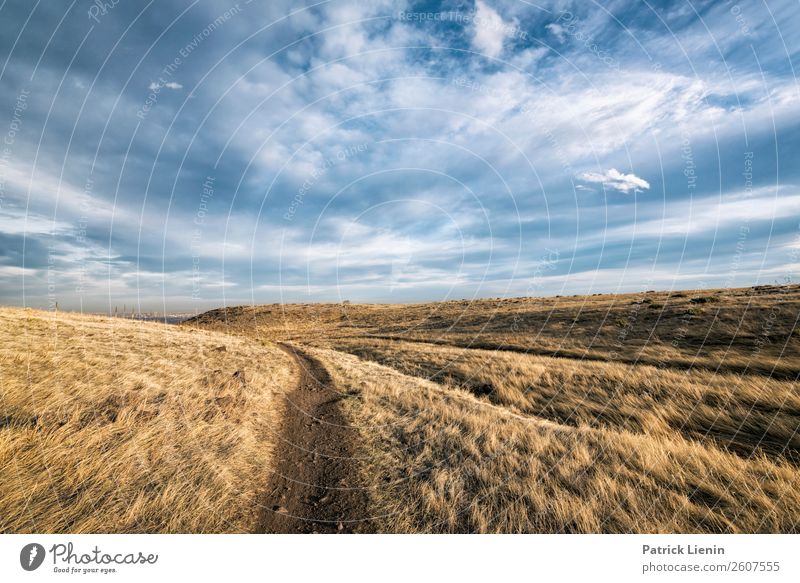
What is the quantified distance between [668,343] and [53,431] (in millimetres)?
31442

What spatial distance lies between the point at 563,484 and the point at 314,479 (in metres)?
5.18

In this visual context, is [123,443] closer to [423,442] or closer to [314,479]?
[314,479]

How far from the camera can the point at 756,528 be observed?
4.81 m

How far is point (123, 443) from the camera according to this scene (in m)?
7.07

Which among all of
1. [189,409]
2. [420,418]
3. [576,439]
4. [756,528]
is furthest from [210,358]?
[756,528]

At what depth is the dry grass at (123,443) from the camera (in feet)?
17.1

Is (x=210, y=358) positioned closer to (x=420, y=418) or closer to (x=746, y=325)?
(x=420, y=418)

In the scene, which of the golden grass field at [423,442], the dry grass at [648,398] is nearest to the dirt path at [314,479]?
the golden grass field at [423,442]

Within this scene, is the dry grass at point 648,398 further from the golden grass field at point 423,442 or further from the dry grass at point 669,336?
the dry grass at point 669,336

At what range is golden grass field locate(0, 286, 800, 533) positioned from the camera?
5.25 m
